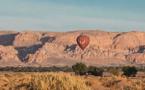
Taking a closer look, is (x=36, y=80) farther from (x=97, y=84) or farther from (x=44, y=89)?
(x=97, y=84)

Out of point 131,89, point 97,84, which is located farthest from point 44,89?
point 97,84

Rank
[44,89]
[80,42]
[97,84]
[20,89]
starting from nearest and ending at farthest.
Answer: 1. [44,89]
2. [20,89]
3. [97,84]
4. [80,42]

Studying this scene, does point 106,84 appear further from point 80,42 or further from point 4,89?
point 80,42

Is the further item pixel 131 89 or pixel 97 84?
pixel 97 84

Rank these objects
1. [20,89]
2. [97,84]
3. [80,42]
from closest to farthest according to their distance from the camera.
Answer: [20,89]
[97,84]
[80,42]

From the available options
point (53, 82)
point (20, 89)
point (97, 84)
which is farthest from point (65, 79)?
point (97, 84)

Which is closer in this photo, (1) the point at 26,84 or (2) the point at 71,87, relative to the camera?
(2) the point at 71,87

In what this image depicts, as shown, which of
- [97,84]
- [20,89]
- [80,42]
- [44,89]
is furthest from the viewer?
[80,42]

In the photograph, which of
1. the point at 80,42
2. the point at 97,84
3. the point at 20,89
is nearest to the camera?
the point at 20,89

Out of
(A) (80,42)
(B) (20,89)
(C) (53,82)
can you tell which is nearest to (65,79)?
(C) (53,82)
